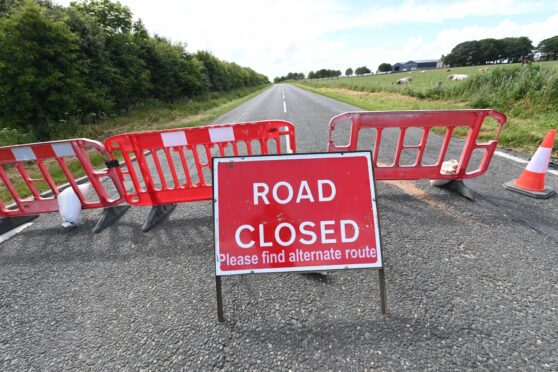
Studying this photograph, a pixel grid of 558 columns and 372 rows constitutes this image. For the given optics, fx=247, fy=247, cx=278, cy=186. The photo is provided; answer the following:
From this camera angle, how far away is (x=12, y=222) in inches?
144

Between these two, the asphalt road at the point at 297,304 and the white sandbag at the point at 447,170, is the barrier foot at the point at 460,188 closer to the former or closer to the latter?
the white sandbag at the point at 447,170

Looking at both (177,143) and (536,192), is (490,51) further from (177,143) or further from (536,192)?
(177,143)

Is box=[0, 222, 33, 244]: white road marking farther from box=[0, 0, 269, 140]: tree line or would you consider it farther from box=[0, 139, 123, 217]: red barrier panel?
box=[0, 0, 269, 140]: tree line

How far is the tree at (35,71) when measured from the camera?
732 centimetres

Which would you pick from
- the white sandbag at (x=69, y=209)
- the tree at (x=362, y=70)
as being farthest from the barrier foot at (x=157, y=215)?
the tree at (x=362, y=70)

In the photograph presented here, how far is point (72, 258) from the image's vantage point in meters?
2.82

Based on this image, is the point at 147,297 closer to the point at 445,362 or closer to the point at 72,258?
the point at 72,258

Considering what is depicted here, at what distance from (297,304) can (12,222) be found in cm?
444

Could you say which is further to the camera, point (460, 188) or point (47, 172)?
point (460, 188)

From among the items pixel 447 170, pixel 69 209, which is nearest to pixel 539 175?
pixel 447 170

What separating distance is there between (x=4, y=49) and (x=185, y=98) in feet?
47.7

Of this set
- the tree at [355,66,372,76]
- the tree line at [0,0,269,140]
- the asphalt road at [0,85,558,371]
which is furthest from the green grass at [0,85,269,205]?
the tree at [355,66,372,76]

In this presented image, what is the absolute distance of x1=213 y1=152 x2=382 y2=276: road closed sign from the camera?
76.5 inches

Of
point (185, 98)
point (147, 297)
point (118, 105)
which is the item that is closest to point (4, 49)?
point (118, 105)
